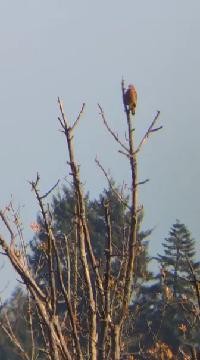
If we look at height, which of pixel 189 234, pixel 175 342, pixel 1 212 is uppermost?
pixel 189 234

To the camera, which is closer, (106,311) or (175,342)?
(106,311)

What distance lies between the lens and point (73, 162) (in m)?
3.42

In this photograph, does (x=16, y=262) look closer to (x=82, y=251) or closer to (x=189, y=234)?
(x=82, y=251)

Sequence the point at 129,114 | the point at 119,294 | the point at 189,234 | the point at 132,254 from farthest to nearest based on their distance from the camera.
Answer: the point at 189,234 < the point at 119,294 < the point at 132,254 < the point at 129,114

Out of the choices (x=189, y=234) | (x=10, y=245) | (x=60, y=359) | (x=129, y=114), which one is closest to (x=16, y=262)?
(x=10, y=245)

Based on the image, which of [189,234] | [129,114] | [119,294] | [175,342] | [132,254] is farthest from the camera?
[189,234]

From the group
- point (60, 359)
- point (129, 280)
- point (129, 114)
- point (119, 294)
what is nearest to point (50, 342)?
point (60, 359)

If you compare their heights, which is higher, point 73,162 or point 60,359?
point 73,162

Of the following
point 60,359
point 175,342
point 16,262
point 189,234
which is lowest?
point 60,359

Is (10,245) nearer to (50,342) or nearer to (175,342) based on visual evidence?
(50,342)

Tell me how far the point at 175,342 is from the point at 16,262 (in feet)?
98.9

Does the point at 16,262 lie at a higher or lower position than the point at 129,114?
lower

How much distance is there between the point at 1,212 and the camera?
11.2ft

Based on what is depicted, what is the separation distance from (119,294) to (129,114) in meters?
1.06
